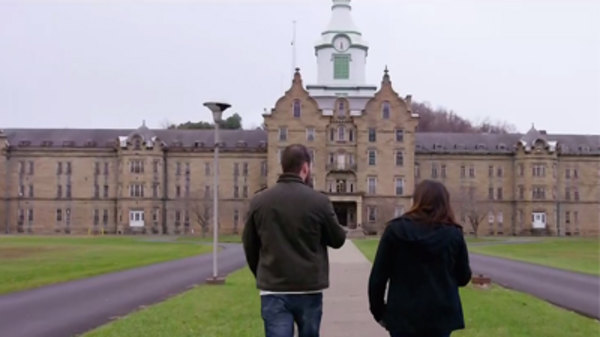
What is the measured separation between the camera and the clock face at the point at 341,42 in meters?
121

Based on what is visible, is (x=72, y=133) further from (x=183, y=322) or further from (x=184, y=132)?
(x=183, y=322)

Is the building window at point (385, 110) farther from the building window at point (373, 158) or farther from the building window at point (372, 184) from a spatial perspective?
the building window at point (372, 184)

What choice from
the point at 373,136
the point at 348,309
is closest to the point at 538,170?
the point at 373,136

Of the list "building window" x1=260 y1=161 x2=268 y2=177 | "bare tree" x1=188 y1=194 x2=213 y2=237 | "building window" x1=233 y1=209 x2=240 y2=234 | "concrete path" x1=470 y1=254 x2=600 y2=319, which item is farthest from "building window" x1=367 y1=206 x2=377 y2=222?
"concrete path" x1=470 y1=254 x2=600 y2=319

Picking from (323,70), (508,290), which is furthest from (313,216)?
(323,70)

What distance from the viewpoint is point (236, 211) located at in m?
112

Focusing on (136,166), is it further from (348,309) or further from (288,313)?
(288,313)

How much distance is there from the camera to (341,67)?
123 m

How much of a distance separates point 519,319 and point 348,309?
14.0ft

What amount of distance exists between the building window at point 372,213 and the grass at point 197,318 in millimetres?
79995

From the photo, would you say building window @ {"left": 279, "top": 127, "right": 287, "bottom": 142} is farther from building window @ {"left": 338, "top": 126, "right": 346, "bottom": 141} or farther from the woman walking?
the woman walking

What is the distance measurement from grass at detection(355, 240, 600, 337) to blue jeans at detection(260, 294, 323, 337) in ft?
25.2

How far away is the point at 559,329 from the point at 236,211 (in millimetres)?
96241

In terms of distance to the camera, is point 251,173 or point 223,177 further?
point 223,177
